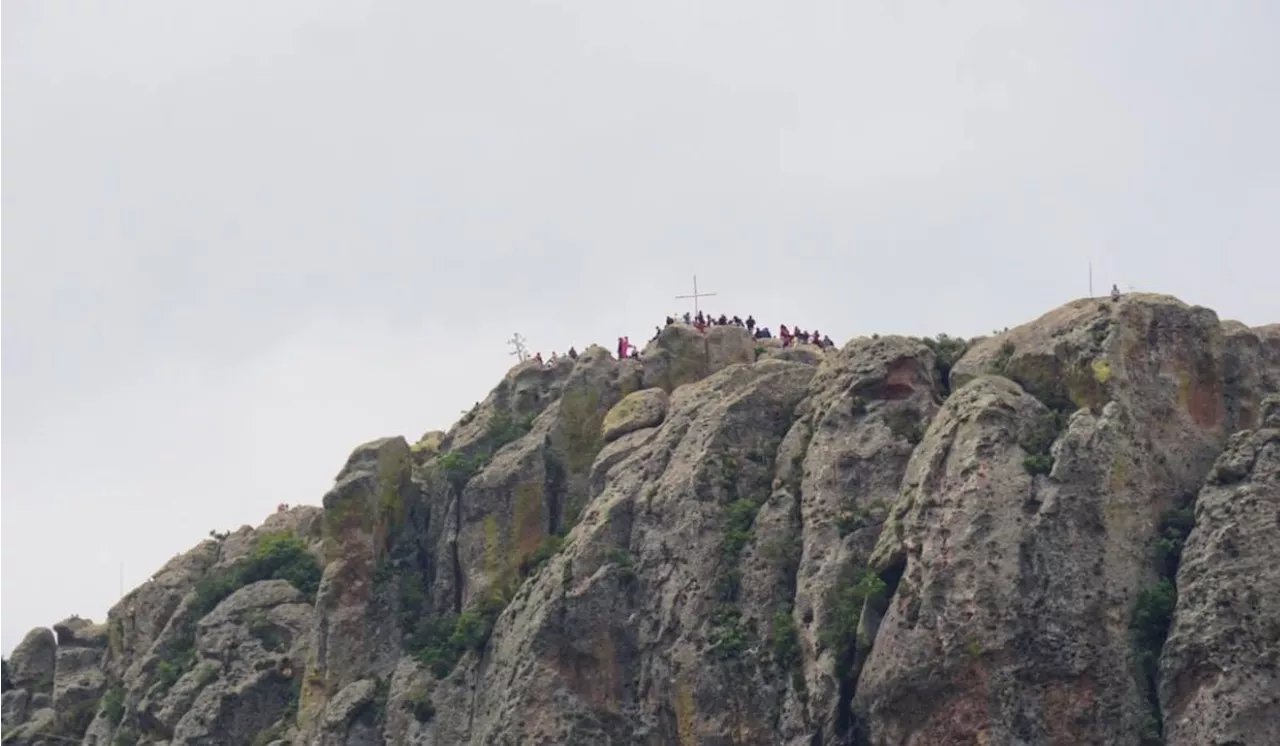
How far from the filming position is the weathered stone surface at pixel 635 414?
77938 millimetres

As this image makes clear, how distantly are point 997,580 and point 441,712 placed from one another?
20338 millimetres

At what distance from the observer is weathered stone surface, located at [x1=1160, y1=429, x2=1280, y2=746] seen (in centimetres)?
5769

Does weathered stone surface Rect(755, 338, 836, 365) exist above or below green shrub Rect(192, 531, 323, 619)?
above

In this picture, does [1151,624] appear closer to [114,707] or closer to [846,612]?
[846,612]

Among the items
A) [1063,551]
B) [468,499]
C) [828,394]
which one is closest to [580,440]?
[468,499]

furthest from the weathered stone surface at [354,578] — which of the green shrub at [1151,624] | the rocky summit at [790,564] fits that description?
the green shrub at [1151,624]

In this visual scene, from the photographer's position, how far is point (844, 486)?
69.3 m

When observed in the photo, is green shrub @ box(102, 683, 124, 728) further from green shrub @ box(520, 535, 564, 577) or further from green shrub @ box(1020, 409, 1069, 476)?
green shrub @ box(1020, 409, 1069, 476)

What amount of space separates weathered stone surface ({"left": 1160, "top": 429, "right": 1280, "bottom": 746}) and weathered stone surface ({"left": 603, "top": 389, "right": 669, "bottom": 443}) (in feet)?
70.1

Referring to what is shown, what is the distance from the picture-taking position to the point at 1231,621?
194 feet

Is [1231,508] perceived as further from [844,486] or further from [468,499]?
[468,499]

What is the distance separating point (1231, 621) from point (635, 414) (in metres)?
24.8

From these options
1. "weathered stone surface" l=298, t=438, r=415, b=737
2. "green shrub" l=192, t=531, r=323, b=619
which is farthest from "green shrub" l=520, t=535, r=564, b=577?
"green shrub" l=192, t=531, r=323, b=619

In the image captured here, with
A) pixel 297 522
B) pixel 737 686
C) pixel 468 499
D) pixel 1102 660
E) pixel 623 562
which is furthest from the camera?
pixel 297 522
